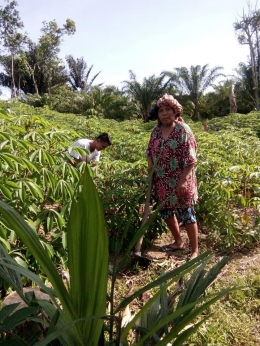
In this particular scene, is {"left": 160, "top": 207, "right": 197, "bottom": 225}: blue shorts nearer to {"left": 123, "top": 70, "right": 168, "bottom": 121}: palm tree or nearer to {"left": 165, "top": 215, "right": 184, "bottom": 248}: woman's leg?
{"left": 165, "top": 215, "right": 184, "bottom": 248}: woman's leg

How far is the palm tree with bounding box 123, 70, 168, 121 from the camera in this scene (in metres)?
20.0

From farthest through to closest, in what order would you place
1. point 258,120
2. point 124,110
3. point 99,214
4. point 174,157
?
point 124,110, point 258,120, point 174,157, point 99,214

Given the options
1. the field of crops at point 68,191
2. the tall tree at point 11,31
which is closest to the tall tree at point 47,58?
the tall tree at point 11,31

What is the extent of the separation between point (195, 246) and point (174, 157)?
0.64m

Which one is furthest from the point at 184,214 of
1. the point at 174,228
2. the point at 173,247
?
the point at 173,247

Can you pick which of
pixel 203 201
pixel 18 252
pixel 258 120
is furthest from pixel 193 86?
pixel 18 252

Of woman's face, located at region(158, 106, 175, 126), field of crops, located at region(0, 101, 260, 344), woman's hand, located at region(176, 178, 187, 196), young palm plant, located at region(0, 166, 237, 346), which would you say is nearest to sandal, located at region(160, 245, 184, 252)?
field of crops, located at region(0, 101, 260, 344)

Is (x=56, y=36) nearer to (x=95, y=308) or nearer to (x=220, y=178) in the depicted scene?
(x=220, y=178)

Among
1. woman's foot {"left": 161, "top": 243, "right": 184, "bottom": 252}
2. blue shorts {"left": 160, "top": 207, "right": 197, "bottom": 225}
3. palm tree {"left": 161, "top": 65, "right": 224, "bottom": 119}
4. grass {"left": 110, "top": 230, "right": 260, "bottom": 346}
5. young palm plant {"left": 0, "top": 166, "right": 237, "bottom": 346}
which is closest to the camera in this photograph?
young palm plant {"left": 0, "top": 166, "right": 237, "bottom": 346}

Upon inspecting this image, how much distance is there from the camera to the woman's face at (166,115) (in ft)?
7.41

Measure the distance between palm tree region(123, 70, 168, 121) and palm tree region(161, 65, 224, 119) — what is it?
2.12 ft

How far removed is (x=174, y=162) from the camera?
7.66 ft

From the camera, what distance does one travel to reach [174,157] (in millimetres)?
2324

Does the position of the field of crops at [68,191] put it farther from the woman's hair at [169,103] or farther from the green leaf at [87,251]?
the woman's hair at [169,103]
